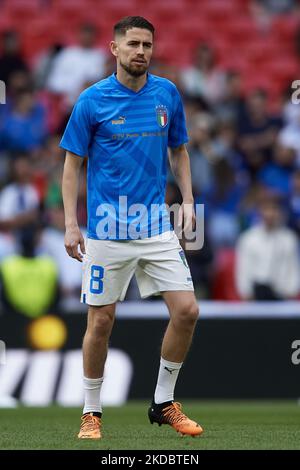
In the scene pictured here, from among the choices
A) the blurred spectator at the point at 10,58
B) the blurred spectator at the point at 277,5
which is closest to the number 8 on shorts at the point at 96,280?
the blurred spectator at the point at 10,58

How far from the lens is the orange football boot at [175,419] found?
6246 millimetres

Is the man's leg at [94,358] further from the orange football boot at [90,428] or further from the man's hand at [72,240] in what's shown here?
the man's hand at [72,240]

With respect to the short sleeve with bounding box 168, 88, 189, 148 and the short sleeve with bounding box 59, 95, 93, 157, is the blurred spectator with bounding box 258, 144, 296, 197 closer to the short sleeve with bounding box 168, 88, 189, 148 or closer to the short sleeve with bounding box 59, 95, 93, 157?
the short sleeve with bounding box 168, 88, 189, 148

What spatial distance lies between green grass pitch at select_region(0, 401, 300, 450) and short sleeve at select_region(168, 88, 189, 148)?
1649mm

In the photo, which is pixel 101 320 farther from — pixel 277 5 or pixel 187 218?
pixel 277 5

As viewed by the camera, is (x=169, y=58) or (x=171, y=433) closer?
(x=171, y=433)

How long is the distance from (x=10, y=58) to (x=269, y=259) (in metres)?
4.65

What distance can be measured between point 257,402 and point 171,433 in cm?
393

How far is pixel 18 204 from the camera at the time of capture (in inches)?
468

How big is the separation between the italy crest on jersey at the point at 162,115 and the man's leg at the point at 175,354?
932mm

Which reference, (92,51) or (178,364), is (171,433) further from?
(92,51)
